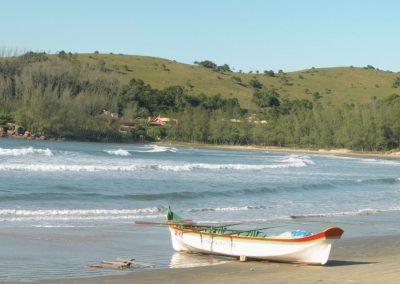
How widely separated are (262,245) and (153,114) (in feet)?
509

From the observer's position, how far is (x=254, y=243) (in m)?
17.2

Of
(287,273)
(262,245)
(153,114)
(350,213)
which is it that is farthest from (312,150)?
(287,273)

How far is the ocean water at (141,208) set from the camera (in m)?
17.8

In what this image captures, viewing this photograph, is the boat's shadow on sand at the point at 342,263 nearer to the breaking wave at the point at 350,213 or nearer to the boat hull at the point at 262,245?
the boat hull at the point at 262,245

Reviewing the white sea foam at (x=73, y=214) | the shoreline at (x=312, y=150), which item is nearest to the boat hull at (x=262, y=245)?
the white sea foam at (x=73, y=214)

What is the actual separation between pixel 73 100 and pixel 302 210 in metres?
112

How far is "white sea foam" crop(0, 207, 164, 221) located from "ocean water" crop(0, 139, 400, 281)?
0.11 feet

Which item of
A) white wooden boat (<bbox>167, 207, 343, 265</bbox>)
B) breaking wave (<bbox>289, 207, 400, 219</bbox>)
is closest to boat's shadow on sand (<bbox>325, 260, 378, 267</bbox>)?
white wooden boat (<bbox>167, 207, 343, 265</bbox>)

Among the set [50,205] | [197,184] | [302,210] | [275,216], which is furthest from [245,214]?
[197,184]

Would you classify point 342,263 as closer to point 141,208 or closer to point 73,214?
point 73,214

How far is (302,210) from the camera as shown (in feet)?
101

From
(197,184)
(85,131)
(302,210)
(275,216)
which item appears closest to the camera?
(275,216)

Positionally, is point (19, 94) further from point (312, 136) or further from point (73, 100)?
point (312, 136)

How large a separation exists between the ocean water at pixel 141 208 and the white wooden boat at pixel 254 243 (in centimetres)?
38
